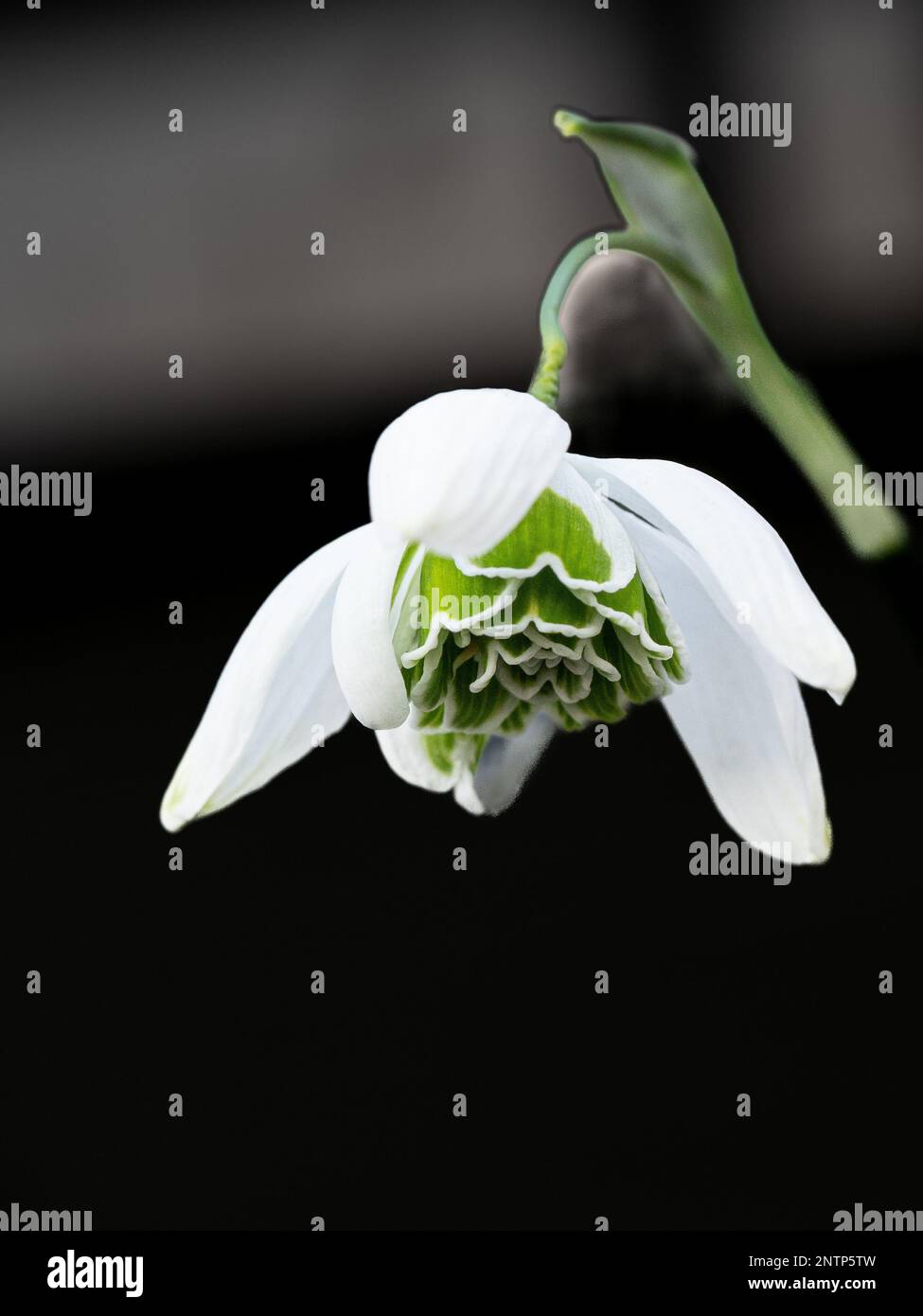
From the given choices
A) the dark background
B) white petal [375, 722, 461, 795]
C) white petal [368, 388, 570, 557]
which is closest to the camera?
white petal [368, 388, 570, 557]

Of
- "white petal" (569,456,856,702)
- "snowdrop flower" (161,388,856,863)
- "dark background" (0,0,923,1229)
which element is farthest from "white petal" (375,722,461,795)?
"dark background" (0,0,923,1229)

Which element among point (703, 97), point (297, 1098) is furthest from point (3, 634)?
point (703, 97)

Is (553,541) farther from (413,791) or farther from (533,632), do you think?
(413,791)

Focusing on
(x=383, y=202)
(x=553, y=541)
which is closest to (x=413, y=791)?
(x=383, y=202)

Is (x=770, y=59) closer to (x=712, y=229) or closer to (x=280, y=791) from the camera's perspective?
(x=280, y=791)

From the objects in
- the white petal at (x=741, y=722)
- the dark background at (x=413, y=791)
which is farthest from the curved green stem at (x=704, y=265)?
the dark background at (x=413, y=791)

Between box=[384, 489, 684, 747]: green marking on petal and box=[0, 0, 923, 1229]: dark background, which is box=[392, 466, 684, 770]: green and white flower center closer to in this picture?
box=[384, 489, 684, 747]: green marking on petal

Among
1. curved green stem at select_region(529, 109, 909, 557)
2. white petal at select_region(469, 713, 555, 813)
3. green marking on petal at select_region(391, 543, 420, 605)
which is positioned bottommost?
white petal at select_region(469, 713, 555, 813)
